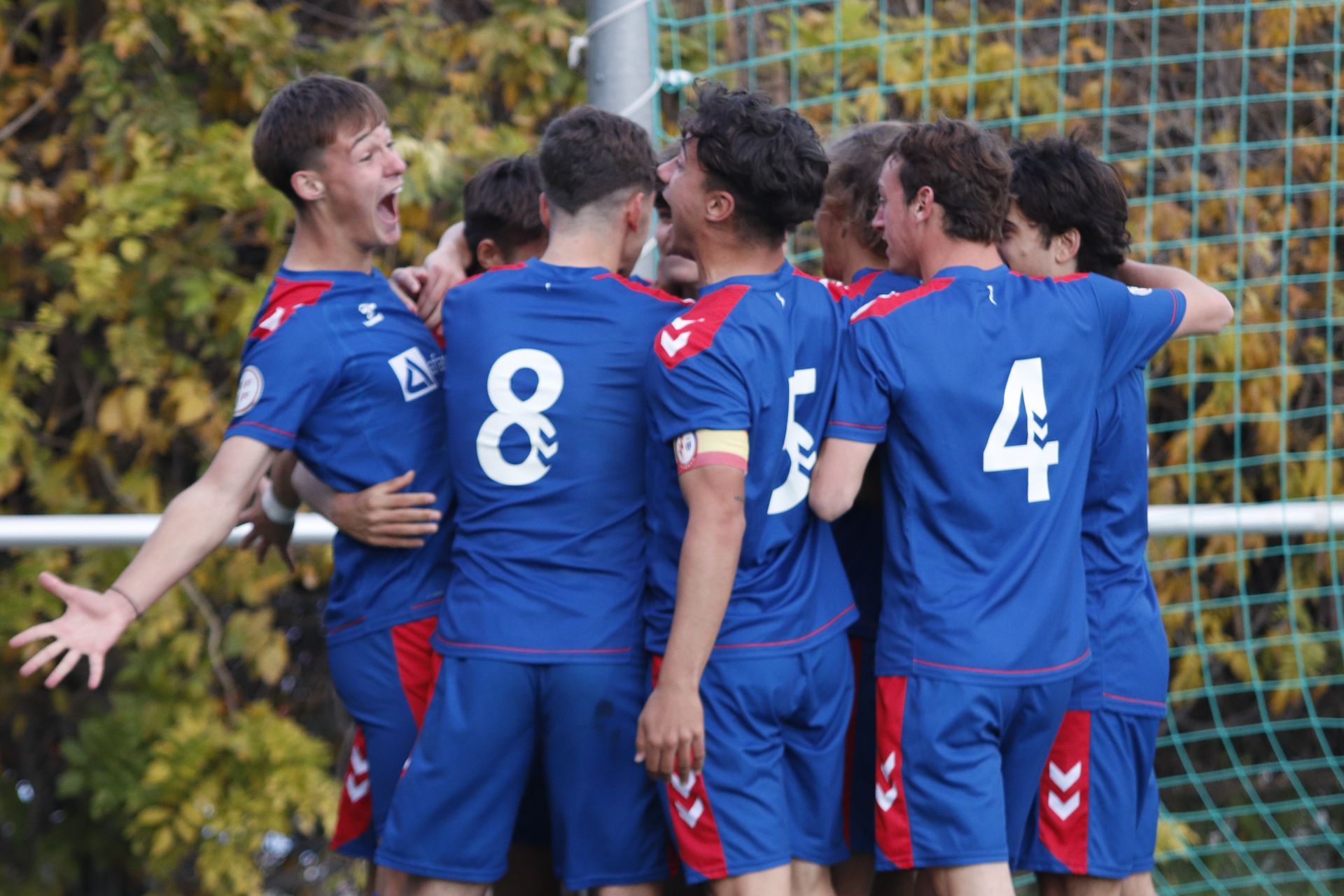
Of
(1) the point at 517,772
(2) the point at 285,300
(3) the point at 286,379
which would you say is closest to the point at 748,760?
(1) the point at 517,772

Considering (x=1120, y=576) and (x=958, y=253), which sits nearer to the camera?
(x=958, y=253)

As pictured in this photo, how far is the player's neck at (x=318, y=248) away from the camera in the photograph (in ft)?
8.87

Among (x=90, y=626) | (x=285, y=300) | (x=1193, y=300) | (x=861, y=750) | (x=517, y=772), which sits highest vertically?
(x=285, y=300)

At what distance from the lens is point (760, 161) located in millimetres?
2357

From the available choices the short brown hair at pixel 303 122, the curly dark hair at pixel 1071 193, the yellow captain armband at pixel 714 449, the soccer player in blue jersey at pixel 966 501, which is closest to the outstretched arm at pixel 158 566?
the short brown hair at pixel 303 122

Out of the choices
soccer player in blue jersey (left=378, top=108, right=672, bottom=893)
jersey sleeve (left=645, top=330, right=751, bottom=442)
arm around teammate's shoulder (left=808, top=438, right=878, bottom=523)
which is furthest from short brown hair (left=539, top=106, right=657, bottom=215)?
arm around teammate's shoulder (left=808, top=438, right=878, bottom=523)

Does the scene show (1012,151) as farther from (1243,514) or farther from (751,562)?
(1243,514)

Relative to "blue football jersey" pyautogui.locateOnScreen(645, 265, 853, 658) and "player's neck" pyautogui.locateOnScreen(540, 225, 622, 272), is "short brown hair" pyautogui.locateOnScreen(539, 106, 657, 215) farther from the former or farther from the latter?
"blue football jersey" pyautogui.locateOnScreen(645, 265, 853, 658)

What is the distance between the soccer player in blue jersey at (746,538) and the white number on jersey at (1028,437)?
311 mm

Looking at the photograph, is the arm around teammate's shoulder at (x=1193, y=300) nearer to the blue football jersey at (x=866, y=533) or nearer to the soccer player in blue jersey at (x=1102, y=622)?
the soccer player in blue jersey at (x=1102, y=622)

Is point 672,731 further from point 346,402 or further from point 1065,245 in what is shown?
point 1065,245

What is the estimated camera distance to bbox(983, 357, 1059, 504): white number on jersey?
2404 mm

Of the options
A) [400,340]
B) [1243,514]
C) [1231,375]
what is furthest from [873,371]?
[1231,375]

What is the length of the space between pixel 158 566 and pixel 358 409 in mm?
481
